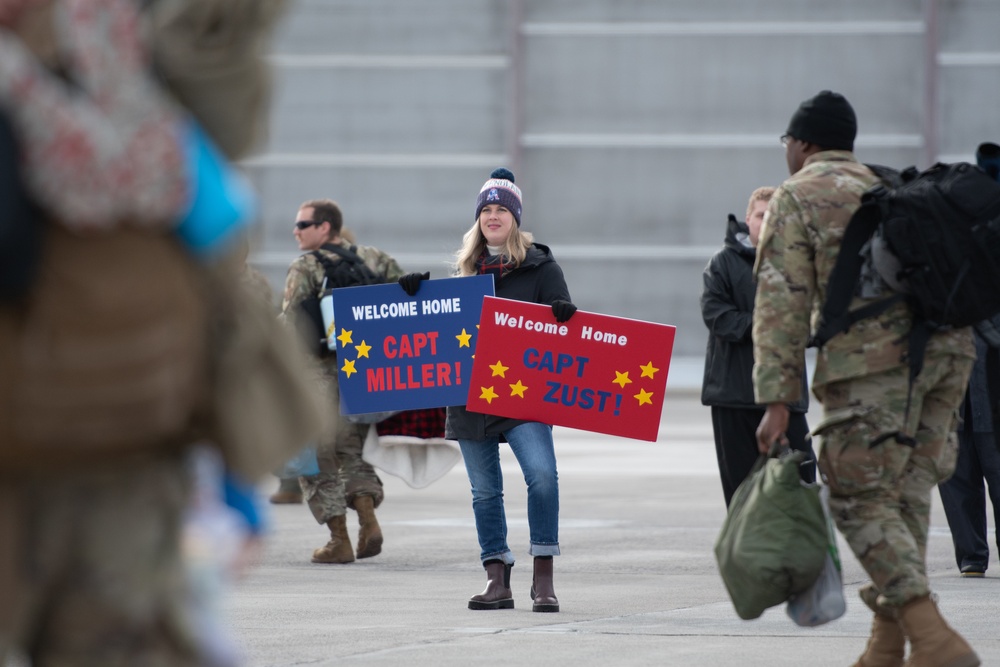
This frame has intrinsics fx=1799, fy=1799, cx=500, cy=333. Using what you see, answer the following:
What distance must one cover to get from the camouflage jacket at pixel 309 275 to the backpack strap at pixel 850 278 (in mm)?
4766

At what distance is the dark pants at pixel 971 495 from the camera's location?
9.02 m

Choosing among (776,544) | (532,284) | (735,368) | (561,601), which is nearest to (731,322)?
(735,368)

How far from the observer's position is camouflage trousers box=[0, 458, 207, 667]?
270 centimetres

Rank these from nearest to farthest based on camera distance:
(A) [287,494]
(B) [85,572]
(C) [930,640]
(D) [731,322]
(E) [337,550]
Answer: (B) [85,572]
(C) [930,640]
(D) [731,322]
(E) [337,550]
(A) [287,494]

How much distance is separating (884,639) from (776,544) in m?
0.59

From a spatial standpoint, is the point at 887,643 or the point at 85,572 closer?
the point at 85,572

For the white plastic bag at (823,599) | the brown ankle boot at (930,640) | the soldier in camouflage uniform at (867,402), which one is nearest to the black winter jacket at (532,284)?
the soldier in camouflage uniform at (867,402)

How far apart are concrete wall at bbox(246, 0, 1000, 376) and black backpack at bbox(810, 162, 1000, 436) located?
30085mm

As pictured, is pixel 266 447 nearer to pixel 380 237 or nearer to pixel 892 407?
pixel 892 407

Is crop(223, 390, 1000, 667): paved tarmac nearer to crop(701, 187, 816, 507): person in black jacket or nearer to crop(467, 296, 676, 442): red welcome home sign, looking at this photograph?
crop(701, 187, 816, 507): person in black jacket

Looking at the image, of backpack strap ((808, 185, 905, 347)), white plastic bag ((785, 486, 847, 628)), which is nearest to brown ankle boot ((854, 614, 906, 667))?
white plastic bag ((785, 486, 847, 628))

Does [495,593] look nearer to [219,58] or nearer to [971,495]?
[971,495]

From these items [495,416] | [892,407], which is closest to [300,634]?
[495,416]

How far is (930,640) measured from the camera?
217 inches
